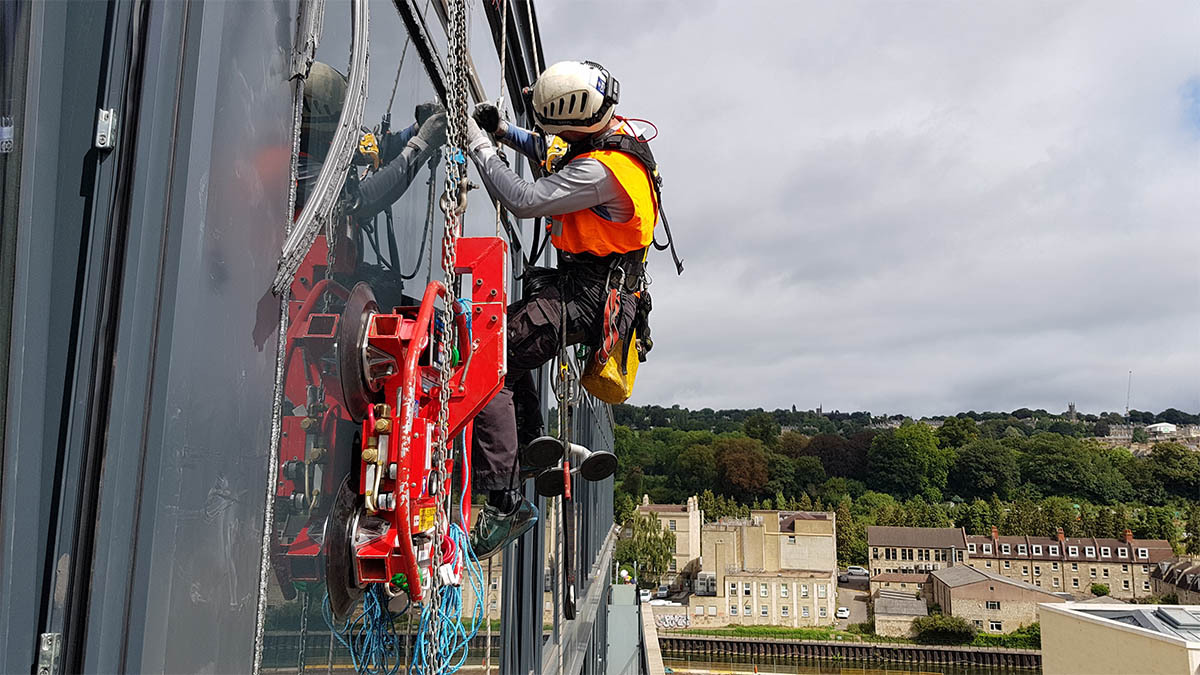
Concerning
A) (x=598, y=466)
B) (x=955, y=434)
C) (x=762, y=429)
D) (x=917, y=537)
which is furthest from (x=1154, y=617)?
(x=762, y=429)

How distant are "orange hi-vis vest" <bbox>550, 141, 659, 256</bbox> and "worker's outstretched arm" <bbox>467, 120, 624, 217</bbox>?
0.06 metres

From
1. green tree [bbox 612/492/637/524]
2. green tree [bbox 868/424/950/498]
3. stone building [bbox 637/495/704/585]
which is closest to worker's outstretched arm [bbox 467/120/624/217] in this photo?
stone building [bbox 637/495/704/585]

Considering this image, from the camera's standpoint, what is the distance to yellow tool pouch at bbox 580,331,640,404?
2.97 meters

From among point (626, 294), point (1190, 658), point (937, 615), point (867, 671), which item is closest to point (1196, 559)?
point (937, 615)

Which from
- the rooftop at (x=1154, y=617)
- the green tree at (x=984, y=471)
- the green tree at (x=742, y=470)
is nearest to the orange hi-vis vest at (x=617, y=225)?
the rooftop at (x=1154, y=617)

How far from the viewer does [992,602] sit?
177 ft

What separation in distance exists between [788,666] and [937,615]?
10531 millimetres

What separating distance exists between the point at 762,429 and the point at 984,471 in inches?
1087

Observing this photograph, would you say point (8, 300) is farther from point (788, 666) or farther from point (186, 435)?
point (788, 666)

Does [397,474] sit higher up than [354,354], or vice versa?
[354,354]

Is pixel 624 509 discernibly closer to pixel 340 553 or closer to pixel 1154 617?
pixel 1154 617

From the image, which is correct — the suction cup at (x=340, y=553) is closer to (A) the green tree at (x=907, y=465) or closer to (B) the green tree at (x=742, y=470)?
(B) the green tree at (x=742, y=470)

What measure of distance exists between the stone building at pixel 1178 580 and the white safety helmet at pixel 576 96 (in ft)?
204

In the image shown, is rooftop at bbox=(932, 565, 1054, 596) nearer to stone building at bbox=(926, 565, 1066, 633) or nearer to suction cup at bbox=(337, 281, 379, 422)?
stone building at bbox=(926, 565, 1066, 633)
